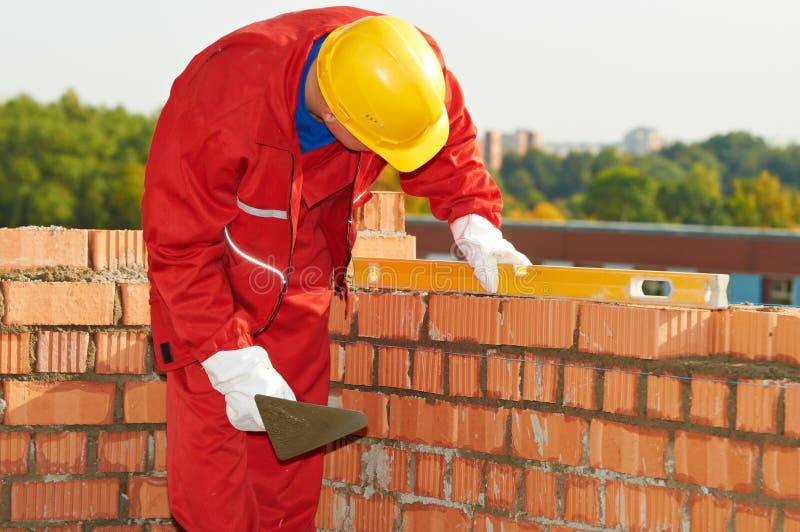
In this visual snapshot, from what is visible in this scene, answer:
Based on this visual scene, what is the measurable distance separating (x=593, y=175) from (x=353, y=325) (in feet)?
203

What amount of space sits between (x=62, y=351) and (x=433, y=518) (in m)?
1.48

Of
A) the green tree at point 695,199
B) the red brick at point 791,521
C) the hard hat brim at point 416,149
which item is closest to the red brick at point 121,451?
the hard hat brim at point 416,149

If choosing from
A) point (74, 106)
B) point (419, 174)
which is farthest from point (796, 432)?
point (74, 106)

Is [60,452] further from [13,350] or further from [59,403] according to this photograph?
[13,350]

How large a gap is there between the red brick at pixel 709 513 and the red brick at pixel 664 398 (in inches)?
9.7

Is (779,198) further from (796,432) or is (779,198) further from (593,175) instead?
(796,432)

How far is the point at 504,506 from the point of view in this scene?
307 cm

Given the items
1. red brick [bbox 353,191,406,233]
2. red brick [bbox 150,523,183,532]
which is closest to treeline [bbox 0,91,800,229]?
red brick [bbox 353,191,406,233]

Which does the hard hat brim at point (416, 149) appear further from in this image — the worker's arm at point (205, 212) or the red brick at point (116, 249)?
the red brick at point (116, 249)

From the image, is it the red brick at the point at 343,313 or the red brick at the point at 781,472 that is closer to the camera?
the red brick at the point at 781,472

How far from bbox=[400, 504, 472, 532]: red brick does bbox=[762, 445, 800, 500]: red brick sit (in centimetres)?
100

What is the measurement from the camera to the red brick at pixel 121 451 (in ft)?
11.5

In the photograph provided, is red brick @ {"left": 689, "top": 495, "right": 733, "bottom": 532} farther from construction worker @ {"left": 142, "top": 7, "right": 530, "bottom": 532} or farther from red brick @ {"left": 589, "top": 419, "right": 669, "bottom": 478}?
construction worker @ {"left": 142, "top": 7, "right": 530, "bottom": 532}

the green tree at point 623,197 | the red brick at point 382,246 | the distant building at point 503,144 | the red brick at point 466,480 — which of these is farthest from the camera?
the distant building at point 503,144
